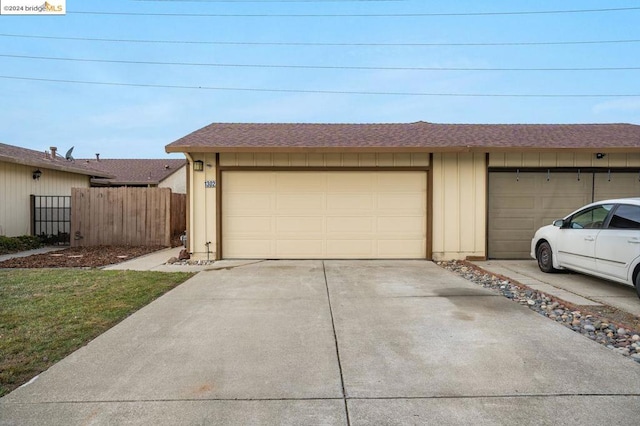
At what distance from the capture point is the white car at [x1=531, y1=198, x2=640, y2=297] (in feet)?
18.6

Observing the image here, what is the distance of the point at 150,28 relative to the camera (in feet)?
58.1

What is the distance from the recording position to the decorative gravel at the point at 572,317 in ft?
13.3

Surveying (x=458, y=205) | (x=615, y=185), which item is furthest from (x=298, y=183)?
(x=615, y=185)

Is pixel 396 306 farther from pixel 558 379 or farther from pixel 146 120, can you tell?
pixel 146 120

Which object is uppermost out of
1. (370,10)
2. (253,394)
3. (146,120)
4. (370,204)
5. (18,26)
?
(370,10)

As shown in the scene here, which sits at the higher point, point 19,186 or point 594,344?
point 19,186

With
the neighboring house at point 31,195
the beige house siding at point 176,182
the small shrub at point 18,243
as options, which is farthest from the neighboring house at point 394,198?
the beige house siding at point 176,182

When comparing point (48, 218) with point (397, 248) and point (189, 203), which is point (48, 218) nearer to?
point (189, 203)

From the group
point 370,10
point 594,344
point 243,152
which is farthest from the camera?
point 370,10

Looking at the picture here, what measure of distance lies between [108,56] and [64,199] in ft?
30.9

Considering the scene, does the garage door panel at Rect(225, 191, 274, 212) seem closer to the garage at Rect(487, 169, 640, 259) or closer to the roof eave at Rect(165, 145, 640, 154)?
the roof eave at Rect(165, 145, 640, 154)

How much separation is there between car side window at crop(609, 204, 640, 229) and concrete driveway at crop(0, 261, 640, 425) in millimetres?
2204

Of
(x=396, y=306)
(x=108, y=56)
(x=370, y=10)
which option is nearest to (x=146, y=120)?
(x=108, y=56)

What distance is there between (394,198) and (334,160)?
1767mm
